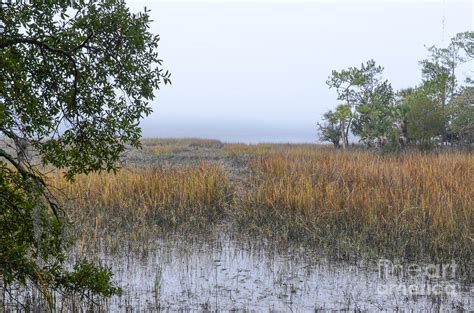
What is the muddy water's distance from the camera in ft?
18.2

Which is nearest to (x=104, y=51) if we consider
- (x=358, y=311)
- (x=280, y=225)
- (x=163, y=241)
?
(x=358, y=311)

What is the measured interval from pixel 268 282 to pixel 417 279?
1897mm

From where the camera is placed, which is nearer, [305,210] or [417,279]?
[417,279]

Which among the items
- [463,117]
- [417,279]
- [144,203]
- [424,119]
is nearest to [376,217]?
[417,279]

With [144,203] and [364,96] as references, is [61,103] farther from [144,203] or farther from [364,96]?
[364,96]

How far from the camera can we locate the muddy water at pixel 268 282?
554 cm

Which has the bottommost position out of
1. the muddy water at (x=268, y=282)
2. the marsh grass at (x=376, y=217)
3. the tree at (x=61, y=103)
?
the muddy water at (x=268, y=282)

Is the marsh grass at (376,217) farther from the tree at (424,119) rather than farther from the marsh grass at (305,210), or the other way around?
the tree at (424,119)

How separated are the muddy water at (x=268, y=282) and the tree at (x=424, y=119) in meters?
18.4

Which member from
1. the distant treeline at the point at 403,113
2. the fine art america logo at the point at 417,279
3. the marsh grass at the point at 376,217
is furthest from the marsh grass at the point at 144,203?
the distant treeline at the point at 403,113

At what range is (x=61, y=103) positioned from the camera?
4496 millimetres

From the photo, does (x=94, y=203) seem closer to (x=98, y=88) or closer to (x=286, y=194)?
(x=286, y=194)

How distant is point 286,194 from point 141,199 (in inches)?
118

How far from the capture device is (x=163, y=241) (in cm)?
829
